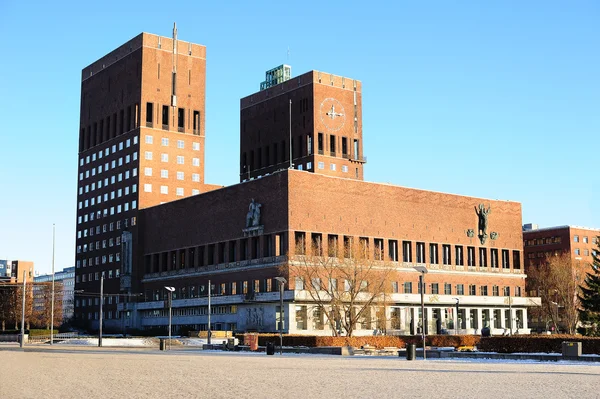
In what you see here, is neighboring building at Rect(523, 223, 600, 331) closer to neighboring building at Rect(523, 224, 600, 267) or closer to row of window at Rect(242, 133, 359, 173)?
neighboring building at Rect(523, 224, 600, 267)

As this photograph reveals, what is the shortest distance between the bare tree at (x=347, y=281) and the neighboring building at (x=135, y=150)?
157 feet

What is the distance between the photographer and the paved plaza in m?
25.1

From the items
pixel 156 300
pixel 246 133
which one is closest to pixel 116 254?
pixel 156 300

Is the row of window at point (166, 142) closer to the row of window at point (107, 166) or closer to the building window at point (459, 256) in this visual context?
the row of window at point (107, 166)

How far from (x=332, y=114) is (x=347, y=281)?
68.3 meters

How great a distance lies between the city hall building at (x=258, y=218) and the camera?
112500 mm

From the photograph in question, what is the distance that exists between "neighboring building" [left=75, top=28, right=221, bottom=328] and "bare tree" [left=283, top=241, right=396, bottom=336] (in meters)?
47.8

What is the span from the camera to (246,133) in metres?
176

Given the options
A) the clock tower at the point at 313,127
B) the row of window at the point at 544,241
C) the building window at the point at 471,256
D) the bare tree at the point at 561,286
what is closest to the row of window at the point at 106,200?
→ the clock tower at the point at 313,127

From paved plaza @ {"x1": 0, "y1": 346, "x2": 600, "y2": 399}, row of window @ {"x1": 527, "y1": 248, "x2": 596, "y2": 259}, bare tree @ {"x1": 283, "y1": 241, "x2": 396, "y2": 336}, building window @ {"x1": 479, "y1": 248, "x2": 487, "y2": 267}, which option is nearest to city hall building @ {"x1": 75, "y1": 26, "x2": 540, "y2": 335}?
building window @ {"x1": 479, "y1": 248, "x2": 487, "y2": 267}

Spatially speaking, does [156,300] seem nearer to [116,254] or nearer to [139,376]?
[116,254]

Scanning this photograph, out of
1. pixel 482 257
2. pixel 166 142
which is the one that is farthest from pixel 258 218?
pixel 482 257

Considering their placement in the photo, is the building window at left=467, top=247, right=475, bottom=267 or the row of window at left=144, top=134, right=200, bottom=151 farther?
the row of window at left=144, top=134, right=200, bottom=151

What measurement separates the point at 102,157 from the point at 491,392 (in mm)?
142057
